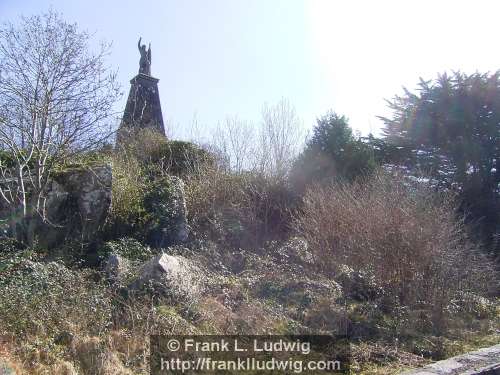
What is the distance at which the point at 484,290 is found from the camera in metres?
9.14

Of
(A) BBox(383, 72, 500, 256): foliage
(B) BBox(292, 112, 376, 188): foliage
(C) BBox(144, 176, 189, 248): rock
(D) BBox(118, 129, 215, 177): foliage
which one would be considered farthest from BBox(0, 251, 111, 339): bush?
(A) BBox(383, 72, 500, 256): foliage

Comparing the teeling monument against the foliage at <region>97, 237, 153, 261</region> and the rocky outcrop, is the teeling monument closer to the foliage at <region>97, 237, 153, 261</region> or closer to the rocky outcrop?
the rocky outcrop

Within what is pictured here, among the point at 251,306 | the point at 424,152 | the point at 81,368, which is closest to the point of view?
the point at 81,368

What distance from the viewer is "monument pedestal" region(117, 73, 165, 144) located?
49.7 ft

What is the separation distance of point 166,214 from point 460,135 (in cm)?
1233

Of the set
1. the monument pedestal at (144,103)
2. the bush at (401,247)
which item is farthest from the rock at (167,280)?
the monument pedestal at (144,103)

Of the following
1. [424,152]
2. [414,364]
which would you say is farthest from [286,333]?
[424,152]

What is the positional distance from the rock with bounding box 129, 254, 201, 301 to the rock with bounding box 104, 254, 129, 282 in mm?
340

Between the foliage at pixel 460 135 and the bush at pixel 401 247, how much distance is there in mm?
7159

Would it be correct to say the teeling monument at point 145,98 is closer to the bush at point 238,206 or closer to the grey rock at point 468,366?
the bush at point 238,206

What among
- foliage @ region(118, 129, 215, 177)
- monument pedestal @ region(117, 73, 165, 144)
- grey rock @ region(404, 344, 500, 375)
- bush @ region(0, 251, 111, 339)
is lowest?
grey rock @ region(404, 344, 500, 375)

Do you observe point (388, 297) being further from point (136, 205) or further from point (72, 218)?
point (72, 218)

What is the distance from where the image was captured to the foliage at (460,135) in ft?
52.6

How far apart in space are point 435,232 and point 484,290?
2.25m
